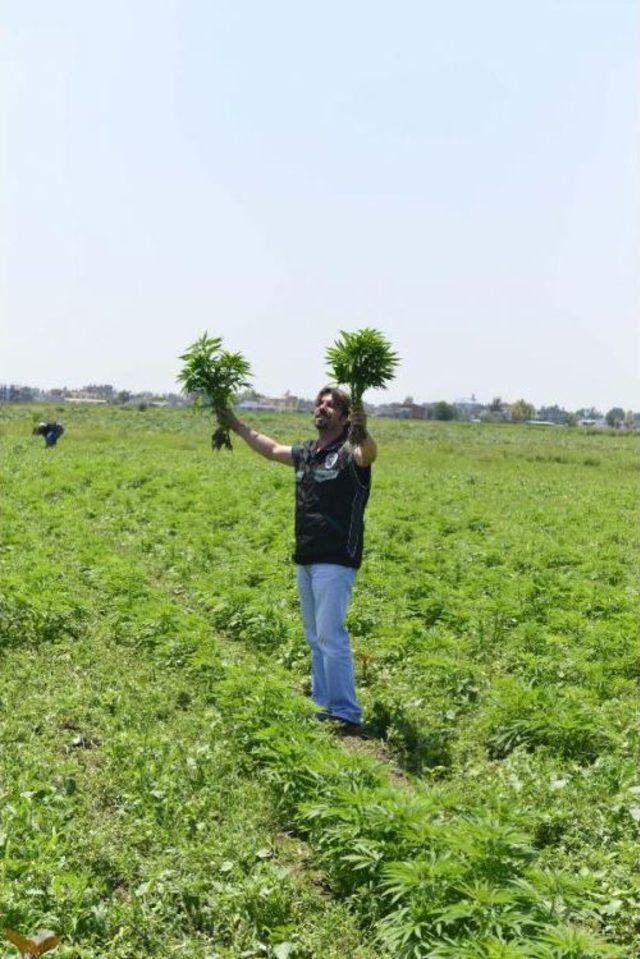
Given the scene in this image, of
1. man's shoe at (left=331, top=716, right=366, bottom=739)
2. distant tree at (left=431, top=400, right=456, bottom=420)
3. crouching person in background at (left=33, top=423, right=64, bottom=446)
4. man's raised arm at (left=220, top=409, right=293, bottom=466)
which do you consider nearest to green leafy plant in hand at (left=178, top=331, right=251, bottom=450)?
man's raised arm at (left=220, top=409, right=293, bottom=466)

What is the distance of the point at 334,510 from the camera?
7.82 m

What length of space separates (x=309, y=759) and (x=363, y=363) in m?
3.24

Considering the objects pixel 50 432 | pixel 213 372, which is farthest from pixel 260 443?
pixel 50 432

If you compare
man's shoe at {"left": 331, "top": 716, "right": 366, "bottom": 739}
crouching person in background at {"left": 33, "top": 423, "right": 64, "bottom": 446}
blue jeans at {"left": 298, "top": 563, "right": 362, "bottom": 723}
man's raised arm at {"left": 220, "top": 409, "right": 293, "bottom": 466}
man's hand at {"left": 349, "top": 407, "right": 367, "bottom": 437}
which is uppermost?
man's hand at {"left": 349, "top": 407, "right": 367, "bottom": 437}

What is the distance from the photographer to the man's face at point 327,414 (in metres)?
7.81

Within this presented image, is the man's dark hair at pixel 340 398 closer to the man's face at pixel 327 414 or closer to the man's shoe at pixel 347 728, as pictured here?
the man's face at pixel 327 414

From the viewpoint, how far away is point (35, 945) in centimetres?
409

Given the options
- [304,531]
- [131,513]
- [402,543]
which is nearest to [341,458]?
[304,531]

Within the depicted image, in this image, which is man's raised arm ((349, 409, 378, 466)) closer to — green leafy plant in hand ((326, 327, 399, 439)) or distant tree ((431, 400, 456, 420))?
green leafy plant in hand ((326, 327, 399, 439))

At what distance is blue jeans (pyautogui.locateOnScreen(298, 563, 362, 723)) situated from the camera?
773cm

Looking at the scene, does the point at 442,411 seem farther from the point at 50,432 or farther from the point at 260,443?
the point at 260,443

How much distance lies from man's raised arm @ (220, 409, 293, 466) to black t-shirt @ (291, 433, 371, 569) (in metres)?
0.47

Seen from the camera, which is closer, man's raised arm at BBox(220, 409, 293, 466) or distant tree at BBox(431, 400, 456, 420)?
man's raised arm at BBox(220, 409, 293, 466)

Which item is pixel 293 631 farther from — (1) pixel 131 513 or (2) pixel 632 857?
(1) pixel 131 513
